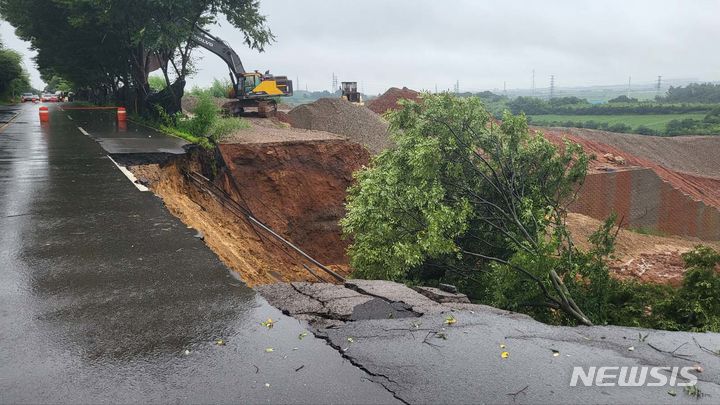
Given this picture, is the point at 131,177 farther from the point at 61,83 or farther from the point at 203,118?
the point at 61,83

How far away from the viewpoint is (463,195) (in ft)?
41.0

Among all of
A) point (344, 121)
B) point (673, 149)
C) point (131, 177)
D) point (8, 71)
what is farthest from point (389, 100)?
point (8, 71)

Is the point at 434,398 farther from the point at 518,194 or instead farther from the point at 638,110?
the point at 638,110

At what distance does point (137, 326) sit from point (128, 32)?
23.7 meters

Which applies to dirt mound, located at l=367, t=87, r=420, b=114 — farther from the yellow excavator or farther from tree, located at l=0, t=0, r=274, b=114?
tree, located at l=0, t=0, r=274, b=114

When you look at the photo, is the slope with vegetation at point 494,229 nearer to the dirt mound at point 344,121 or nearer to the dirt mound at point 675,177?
the dirt mound at point 344,121

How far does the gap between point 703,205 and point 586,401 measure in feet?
87.9

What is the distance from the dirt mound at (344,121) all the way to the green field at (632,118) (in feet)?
124

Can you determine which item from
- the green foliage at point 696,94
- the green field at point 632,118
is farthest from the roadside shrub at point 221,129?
the green foliage at point 696,94

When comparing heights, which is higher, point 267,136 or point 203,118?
point 203,118

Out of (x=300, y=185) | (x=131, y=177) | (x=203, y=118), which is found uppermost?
(x=203, y=118)

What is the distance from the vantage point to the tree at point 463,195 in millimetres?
11242

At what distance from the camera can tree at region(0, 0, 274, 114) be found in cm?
2108

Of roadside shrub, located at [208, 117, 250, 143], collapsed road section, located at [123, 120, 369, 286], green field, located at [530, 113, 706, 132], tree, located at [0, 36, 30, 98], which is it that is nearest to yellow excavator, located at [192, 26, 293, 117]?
collapsed road section, located at [123, 120, 369, 286]
